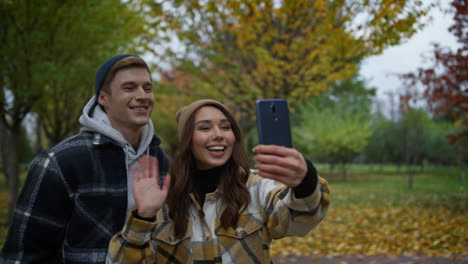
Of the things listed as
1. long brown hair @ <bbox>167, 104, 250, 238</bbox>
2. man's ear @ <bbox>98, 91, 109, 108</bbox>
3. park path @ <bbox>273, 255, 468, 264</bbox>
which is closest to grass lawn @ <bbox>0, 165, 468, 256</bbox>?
park path @ <bbox>273, 255, 468, 264</bbox>

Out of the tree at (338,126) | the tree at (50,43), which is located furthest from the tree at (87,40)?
the tree at (338,126)

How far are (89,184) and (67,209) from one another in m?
0.18

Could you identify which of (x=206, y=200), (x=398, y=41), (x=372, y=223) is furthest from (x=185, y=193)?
Result: (x=372, y=223)

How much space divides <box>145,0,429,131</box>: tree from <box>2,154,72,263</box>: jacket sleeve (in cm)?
511

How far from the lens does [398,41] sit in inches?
251

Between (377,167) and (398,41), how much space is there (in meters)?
28.5

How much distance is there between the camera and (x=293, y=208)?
167 centimetres

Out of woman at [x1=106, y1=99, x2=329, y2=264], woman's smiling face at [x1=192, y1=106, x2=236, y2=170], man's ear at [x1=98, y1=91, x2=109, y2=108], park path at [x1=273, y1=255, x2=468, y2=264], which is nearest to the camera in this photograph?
woman at [x1=106, y1=99, x2=329, y2=264]

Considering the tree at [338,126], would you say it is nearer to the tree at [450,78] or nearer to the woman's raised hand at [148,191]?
the tree at [450,78]

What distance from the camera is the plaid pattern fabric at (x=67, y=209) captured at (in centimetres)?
193

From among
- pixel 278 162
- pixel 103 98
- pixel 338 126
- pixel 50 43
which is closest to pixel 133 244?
pixel 278 162

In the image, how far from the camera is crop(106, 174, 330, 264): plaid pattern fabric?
1.68 m

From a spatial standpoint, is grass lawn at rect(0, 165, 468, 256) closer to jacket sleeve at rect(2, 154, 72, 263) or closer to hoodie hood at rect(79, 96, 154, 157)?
hoodie hood at rect(79, 96, 154, 157)

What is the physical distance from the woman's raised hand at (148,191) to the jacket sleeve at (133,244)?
50mm
